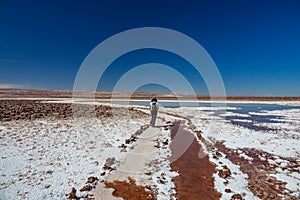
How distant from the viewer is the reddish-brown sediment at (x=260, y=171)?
19.4ft

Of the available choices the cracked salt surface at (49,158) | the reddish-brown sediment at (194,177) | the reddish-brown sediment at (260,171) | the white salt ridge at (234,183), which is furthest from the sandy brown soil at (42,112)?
the white salt ridge at (234,183)

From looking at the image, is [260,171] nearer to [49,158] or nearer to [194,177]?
[194,177]

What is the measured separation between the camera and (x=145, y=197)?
5605 millimetres

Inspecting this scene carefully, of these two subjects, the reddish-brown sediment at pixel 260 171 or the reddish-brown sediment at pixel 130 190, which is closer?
the reddish-brown sediment at pixel 130 190

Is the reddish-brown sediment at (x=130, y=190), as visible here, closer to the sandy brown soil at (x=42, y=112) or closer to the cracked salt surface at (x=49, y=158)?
the cracked salt surface at (x=49, y=158)

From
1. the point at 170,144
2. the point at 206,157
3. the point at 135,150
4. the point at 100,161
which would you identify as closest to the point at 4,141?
the point at 100,161

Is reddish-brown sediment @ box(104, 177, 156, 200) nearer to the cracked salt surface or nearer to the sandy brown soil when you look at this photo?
the cracked salt surface

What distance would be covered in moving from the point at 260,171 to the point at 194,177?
8.35ft

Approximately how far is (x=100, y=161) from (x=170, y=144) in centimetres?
431

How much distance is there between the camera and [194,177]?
7051 millimetres

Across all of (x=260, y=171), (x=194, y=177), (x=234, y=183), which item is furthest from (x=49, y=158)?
(x=260, y=171)

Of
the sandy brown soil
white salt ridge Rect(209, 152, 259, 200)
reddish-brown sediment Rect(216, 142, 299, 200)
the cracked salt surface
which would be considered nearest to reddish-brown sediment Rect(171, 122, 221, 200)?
white salt ridge Rect(209, 152, 259, 200)

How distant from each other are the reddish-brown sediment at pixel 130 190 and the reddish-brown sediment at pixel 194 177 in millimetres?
807

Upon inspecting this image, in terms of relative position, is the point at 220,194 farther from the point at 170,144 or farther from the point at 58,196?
the point at 170,144
